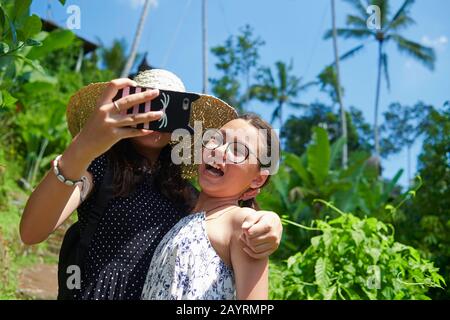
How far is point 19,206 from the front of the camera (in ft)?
21.9

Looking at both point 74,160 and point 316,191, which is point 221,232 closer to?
point 74,160

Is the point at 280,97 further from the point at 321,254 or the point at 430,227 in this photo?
the point at 321,254

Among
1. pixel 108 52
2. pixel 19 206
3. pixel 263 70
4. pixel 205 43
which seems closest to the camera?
pixel 19 206

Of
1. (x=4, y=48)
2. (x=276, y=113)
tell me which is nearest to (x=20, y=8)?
(x=4, y=48)

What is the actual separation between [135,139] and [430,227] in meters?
4.34

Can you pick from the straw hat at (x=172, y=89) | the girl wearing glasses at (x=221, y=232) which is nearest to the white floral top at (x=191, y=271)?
the girl wearing glasses at (x=221, y=232)

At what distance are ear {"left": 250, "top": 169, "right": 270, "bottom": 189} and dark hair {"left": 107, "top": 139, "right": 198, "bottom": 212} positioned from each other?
0.75 feet

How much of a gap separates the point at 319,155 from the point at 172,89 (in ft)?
21.0

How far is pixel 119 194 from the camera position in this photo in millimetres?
1385

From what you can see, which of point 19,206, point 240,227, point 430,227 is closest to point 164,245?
point 240,227

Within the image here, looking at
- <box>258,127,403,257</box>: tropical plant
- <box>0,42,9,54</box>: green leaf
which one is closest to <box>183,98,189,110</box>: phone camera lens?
<box>0,42,9,54</box>: green leaf

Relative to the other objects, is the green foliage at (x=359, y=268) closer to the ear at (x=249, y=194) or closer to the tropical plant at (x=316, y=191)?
the ear at (x=249, y=194)

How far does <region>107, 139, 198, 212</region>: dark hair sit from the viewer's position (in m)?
1.40

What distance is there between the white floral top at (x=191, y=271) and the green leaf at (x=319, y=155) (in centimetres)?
640
